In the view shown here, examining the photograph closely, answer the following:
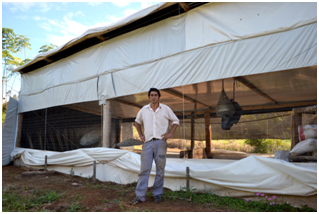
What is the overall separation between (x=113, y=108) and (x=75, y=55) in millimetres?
1982

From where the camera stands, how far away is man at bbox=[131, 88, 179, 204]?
10.1 feet

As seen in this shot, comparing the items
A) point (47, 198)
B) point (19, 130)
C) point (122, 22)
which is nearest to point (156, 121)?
point (47, 198)

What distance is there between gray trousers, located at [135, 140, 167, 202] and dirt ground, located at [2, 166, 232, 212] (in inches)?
6.3

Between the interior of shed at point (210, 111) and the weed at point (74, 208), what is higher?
the interior of shed at point (210, 111)

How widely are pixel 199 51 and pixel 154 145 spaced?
1.85 m

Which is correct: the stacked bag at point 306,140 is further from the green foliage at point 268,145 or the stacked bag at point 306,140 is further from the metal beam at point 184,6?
the metal beam at point 184,6

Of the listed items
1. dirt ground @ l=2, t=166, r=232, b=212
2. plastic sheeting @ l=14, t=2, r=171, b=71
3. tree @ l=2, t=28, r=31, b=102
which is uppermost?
tree @ l=2, t=28, r=31, b=102

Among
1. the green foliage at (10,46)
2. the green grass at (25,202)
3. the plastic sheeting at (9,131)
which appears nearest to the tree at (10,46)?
the green foliage at (10,46)

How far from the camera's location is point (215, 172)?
3.32 meters

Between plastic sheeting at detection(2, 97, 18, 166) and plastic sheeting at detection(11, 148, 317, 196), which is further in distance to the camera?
plastic sheeting at detection(2, 97, 18, 166)

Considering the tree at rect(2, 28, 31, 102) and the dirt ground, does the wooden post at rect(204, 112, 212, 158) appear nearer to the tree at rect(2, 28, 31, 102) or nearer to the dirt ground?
the dirt ground

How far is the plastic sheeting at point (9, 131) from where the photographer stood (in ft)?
23.6

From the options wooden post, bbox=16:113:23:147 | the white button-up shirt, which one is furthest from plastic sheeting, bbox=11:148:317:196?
wooden post, bbox=16:113:23:147

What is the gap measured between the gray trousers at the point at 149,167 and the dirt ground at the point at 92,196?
0.16m
